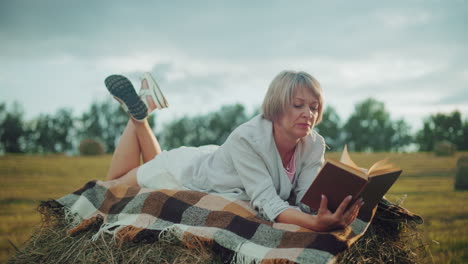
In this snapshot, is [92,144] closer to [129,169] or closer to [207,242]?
[129,169]

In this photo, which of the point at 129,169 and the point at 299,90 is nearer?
the point at 299,90

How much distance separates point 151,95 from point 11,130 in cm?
→ 2916

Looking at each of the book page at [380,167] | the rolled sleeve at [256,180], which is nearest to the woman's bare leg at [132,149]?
the rolled sleeve at [256,180]

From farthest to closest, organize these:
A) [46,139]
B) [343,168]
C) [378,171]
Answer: [46,139], [378,171], [343,168]

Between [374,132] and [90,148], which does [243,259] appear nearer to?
[90,148]

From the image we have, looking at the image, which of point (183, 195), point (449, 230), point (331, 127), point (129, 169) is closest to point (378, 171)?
point (183, 195)

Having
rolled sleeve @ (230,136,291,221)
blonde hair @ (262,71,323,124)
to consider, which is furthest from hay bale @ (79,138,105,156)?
blonde hair @ (262,71,323,124)

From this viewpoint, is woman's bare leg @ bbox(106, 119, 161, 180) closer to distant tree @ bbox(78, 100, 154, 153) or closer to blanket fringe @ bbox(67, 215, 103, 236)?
blanket fringe @ bbox(67, 215, 103, 236)

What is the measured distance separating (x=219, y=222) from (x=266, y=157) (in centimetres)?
57

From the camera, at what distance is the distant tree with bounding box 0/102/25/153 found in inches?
1074

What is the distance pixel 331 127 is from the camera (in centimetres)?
3516

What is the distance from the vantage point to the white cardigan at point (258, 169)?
2463 millimetres

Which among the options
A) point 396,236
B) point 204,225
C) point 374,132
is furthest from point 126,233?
point 374,132

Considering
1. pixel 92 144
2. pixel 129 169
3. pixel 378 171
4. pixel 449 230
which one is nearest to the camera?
pixel 378 171
